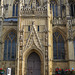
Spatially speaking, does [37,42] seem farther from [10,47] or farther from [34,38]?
[10,47]

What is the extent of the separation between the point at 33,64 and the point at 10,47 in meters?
5.46

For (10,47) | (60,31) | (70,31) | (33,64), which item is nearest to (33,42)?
(33,64)

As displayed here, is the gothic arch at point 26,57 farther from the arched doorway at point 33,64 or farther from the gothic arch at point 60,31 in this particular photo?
the gothic arch at point 60,31

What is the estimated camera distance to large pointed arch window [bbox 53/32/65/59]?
2667cm

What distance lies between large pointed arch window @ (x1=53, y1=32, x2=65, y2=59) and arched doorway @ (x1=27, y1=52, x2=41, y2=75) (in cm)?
378

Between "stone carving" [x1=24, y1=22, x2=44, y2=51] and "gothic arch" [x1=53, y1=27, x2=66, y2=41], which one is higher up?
"gothic arch" [x1=53, y1=27, x2=66, y2=41]

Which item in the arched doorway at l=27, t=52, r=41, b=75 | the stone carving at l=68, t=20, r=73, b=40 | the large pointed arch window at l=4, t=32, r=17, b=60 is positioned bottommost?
the arched doorway at l=27, t=52, r=41, b=75

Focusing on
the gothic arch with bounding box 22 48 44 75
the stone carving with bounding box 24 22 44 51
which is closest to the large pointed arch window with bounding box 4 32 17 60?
the gothic arch with bounding box 22 48 44 75

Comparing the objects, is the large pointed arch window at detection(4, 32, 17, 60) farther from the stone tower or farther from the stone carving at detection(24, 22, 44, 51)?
the stone carving at detection(24, 22, 44, 51)

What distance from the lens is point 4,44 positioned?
27.1 meters

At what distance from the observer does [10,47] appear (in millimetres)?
27094

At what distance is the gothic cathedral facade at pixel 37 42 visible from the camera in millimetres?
23628

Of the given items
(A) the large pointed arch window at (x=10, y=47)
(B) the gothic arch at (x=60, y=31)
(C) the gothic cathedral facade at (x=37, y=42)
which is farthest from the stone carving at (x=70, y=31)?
(A) the large pointed arch window at (x=10, y=47)

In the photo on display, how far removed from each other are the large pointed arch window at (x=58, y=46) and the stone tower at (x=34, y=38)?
284 cm
